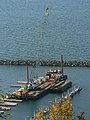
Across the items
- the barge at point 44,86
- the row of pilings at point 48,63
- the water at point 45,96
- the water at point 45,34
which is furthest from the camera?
the water at point 45,34

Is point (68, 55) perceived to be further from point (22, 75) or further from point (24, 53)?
point (22, 75)

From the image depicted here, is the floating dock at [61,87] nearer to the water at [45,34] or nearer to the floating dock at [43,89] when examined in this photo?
the floating dock at [43,89]

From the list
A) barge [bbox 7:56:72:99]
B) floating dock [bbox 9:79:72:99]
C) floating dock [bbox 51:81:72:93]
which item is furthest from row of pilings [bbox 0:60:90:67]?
floating dock [bbox 51:81:72:93]

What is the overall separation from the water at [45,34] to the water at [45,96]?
3.73 m

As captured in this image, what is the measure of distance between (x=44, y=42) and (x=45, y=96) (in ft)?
54.0

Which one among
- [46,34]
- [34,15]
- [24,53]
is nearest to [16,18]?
[34,15]

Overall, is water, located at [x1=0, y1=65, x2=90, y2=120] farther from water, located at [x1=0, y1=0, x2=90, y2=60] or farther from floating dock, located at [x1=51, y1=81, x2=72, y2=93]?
water, located at [x1=0, y1=0, x2=90, y2=60]

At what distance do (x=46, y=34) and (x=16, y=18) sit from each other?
50.0 ft

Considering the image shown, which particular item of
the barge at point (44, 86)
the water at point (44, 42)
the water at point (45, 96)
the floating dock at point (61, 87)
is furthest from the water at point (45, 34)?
the floating dock at point (61, 87)

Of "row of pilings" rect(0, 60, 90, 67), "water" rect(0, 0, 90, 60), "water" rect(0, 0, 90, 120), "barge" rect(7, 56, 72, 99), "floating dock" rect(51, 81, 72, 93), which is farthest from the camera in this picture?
"water" rect(0, 0, 90, 60)

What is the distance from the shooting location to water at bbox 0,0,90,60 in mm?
37281

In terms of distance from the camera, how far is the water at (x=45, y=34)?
37.3m

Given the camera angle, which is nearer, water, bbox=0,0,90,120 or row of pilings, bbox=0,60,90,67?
water, bbox=0,0,90,120

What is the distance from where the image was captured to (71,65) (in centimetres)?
3275
